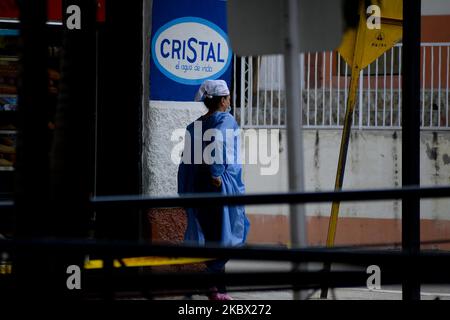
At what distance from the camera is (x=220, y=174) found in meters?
7.50

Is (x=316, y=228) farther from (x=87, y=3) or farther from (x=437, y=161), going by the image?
(x=87, y=3)

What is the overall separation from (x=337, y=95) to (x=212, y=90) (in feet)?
11.7

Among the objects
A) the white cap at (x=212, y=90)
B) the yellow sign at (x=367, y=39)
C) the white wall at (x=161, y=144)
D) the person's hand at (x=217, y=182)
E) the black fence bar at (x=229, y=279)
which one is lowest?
the black fence bar at (x=229, y=279)

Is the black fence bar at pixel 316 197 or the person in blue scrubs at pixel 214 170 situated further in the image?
the person in blue scrubs at pixel 214 170

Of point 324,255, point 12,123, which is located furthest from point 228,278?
point 12,123

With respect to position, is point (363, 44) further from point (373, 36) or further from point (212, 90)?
point (212, 90)

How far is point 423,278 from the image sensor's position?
3.04m

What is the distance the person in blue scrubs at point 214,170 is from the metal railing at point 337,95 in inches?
122

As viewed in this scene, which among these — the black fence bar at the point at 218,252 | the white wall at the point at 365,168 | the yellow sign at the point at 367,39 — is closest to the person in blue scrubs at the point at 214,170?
the yellow sign at the point at 367,39

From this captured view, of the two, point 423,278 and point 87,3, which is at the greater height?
point 87,3

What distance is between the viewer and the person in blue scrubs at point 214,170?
7.48 metres

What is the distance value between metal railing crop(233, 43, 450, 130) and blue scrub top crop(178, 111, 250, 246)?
3156mm

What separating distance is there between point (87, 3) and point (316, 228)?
17.7ft

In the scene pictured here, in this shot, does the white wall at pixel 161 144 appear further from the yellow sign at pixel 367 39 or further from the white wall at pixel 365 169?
the white wall at pixel 365 169
